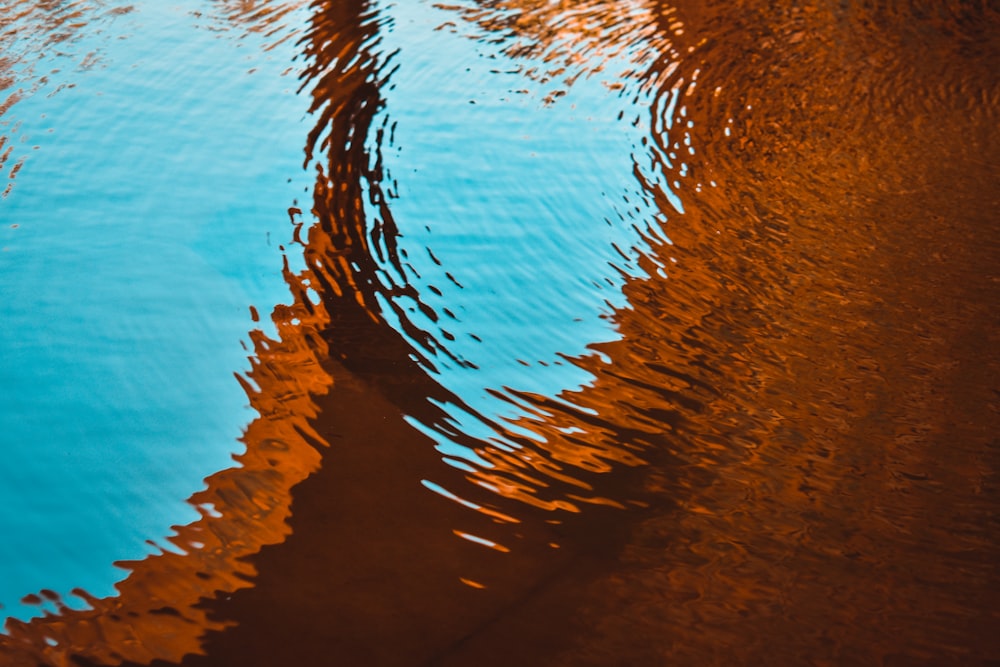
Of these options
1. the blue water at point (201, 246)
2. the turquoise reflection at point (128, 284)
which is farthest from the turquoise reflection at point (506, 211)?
the turquoise reflection at point (128, 284)

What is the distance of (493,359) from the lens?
2.23 feet

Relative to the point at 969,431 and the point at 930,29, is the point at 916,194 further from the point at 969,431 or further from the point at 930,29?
the point at 930,29

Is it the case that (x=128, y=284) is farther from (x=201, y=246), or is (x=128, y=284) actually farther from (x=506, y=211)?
(x=506, y=211)

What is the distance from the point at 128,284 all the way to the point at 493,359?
316 millimetres

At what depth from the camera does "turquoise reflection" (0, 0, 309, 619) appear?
1.80 ft

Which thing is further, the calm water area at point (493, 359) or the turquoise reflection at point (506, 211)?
the turquoise reflection at point (506, 211)

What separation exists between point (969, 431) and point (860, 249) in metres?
0.24

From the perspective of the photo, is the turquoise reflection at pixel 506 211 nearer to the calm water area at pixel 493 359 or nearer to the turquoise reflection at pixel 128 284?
the calm water area at pixel 493 359

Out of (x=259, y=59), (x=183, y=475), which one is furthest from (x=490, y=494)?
(x=259, y=59)

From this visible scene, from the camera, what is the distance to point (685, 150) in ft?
3.25

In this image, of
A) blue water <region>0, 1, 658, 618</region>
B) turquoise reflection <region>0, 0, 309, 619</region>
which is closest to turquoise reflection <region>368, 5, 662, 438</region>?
blue water <region>0, 1, 658, 618</region>

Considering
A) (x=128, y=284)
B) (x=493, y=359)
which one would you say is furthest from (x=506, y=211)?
(x=128, y=284)

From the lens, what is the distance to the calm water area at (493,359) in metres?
0.49

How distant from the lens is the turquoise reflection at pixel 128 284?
548mm
